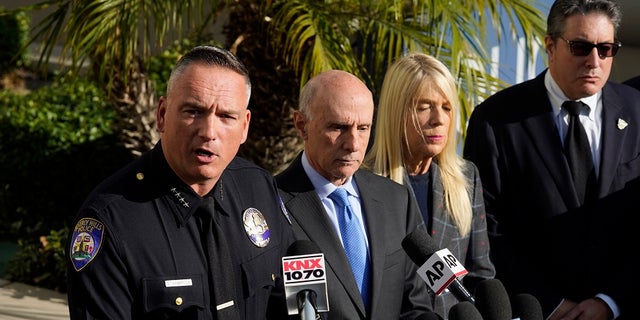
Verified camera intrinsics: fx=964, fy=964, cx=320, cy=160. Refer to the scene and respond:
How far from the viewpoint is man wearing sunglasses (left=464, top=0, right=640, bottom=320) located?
12.4ft

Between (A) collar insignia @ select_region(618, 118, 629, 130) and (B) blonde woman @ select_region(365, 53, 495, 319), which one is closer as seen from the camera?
(B) blonde woman @ select_region(365, 53, 495, 319)

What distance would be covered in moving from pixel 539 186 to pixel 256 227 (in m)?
1.56

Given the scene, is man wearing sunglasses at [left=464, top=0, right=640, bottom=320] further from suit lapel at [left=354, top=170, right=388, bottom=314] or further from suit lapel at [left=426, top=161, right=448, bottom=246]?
suit lapel at [left=354, top=170, right=388, bottom=314]

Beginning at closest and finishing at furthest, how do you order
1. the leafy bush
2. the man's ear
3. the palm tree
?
1. the man's ear
2. the palm tree
3. the leafy bush

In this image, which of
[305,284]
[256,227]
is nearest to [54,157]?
[256,227]

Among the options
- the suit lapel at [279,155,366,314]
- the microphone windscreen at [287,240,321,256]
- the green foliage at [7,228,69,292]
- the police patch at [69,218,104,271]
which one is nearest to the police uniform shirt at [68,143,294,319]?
the police patch at [69,218,104,271]

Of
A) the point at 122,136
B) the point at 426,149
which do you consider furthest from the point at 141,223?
the point at 122,136

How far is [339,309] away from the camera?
299cm

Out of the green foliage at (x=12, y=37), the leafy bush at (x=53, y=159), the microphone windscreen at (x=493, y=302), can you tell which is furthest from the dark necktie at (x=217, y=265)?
the green foliage at (x=12, y=37)

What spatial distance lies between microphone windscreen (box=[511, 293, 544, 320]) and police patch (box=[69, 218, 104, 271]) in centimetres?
108

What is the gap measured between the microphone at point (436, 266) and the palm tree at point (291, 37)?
3075mm

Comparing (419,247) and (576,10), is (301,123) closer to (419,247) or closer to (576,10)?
(419,247)

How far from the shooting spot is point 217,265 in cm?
253

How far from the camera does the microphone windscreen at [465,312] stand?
2309mm
